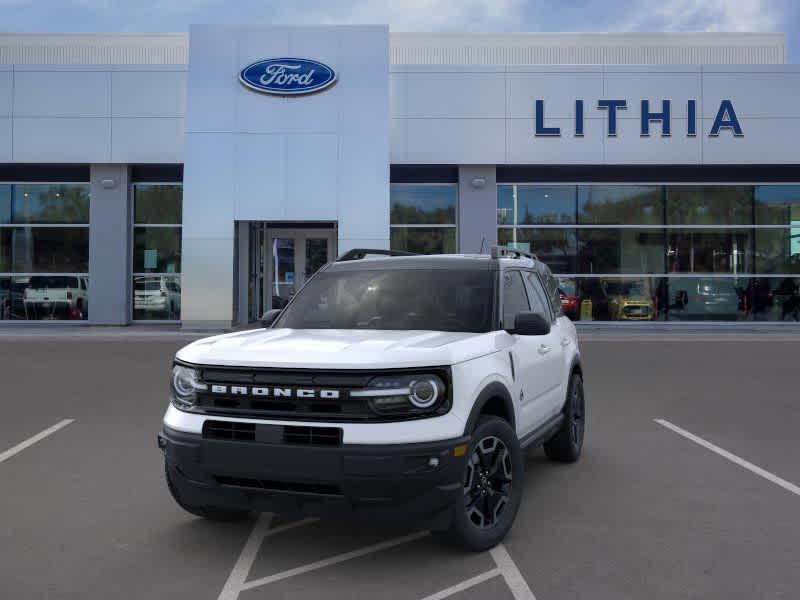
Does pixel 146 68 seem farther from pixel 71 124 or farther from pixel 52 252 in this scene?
pixel 52 252

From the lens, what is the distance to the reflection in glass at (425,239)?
24.5m

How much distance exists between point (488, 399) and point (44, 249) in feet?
76.6

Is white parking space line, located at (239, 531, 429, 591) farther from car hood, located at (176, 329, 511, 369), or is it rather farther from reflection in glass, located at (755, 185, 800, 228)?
reflection in glass, located at (755, 185, 800, 228)

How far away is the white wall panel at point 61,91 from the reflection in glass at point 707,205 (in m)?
17.4

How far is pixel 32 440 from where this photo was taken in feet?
26.1

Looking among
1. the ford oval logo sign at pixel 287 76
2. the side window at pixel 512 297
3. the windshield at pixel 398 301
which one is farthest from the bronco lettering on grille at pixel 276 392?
the ford oval logo sign at pixel 287 76

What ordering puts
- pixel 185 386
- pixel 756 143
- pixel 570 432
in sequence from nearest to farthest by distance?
pixel 185 386 → pixel 570 432 → pixel 756 143

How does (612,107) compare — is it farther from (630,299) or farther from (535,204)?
(630,299)

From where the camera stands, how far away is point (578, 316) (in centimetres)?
2475

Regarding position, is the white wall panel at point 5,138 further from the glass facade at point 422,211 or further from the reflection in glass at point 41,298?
the glass facade at point 422,211

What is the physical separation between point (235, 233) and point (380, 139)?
4.95 metres

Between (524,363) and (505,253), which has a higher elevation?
(505,253)

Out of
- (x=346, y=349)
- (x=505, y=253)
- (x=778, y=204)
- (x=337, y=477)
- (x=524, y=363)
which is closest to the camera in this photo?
(x=337, y=477)

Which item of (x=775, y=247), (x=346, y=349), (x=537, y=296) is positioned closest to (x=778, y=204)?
(x=775, y=247)
